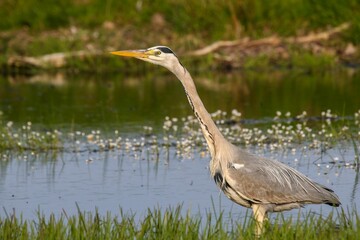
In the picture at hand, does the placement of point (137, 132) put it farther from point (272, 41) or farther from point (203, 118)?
point (272, 41)

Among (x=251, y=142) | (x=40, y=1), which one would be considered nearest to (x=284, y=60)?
(x=40, y=1)

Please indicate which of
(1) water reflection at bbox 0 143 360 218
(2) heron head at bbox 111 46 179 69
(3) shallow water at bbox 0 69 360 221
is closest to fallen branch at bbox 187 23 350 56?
(3) shallow water at bbox 0 69 360 221

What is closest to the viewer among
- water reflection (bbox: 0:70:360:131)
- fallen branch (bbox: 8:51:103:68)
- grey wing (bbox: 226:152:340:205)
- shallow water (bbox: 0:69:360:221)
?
grey wing (bbox: 226:152:340:205)

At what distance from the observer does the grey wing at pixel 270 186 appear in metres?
8.62

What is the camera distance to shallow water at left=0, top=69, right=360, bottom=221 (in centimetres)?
1062

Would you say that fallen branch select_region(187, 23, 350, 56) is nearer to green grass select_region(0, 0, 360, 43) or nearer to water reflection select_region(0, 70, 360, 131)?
green grass select_region(0, 0, 360, 43)

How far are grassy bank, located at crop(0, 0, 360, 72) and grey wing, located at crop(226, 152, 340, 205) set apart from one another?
14.7 metres

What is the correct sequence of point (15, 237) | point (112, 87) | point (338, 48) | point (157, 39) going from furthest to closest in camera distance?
point (157, 39), point (338, 48), point (112, 87), point (15, 237)

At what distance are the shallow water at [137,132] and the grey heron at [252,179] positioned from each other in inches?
10.0

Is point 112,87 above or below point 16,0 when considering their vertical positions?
below

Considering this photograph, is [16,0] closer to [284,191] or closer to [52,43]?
[52,43]

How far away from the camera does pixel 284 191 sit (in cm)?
868

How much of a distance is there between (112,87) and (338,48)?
586cm

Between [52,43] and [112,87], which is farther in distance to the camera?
[52,43]
